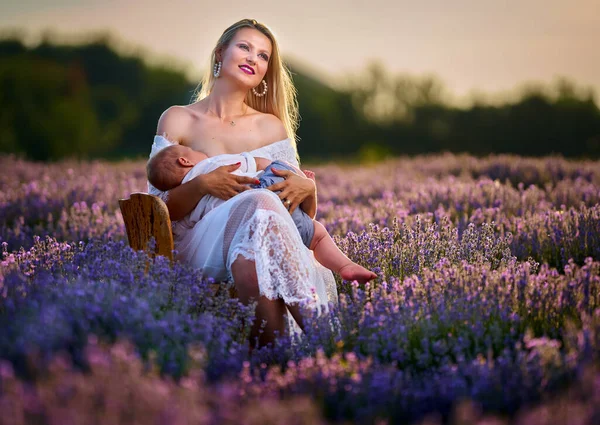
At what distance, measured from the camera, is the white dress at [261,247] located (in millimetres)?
3318

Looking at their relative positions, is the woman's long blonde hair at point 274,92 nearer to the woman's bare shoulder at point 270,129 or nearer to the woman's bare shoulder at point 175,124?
the woman's bare shoulder at point 270,129

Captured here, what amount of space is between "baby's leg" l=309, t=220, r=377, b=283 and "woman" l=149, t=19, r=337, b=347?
→ 76mm

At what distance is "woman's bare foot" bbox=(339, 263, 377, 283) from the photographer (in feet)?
12.2

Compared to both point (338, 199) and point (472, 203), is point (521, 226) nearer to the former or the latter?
point (472, 203)

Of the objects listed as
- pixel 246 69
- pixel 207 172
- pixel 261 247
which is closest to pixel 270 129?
pixel 246 69

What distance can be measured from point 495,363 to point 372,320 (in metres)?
0.57

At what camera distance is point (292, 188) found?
3.79 m

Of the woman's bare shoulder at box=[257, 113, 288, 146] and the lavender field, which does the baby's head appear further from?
the woman's bare shoulder at box=[257, 113, 288, 146]

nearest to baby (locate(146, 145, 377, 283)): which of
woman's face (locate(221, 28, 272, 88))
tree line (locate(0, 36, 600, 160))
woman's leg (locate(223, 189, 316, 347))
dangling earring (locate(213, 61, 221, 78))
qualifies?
woman's leg (locate(223, 189, 316, 347))

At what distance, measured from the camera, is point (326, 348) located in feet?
9.77

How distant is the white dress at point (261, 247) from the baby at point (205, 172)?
117 mm

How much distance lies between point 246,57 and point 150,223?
130cm

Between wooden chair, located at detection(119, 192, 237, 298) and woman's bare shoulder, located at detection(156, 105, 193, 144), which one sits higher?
woman's bare shoulder, located at detection(156, 105, 193, 144)

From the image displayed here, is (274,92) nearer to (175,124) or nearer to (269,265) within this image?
(175,124)
